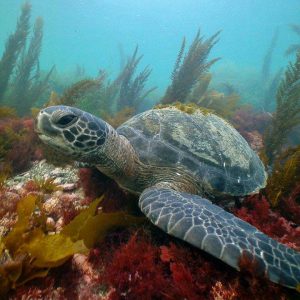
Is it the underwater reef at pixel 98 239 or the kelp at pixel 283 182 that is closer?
the underwater reef at pixel 98 239

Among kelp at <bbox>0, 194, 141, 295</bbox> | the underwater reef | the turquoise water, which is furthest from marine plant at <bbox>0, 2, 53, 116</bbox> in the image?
the turquoise water

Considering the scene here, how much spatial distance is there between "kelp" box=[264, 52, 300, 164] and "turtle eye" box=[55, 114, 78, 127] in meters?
5.04

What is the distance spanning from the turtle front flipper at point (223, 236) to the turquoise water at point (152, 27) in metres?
38.6

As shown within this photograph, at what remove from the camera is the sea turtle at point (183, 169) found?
180cm

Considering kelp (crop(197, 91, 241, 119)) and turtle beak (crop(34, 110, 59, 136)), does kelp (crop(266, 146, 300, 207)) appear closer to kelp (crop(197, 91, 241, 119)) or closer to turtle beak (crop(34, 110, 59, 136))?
turtle beak (crop(34, 110, 59, 136))

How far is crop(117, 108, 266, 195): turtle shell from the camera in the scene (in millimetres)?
3055

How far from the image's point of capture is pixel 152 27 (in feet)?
438

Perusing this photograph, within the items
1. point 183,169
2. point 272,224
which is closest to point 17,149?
point 183,169

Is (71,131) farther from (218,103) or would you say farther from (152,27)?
(152,27)

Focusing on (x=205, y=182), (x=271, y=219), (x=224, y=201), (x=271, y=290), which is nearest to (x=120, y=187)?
(x=205, y=182)

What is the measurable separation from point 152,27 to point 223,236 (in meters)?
147

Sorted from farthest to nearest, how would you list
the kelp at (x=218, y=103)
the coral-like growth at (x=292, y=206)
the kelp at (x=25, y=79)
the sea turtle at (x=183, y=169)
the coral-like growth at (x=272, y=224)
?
the kelp at (x=25, y=79) → the kelp at (x=218, y=103) → the coral-like growth at (x=292, y=206) → the coral-like growth at (x=272, y=224) → the sea turtle at (x=183, y=169)

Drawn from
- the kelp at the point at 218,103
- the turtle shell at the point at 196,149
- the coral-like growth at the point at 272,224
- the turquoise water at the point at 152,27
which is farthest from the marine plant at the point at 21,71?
the turquoise water at the point at 152,27

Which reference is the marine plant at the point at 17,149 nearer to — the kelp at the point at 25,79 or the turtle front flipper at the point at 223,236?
the turtle front flipper at the point at 223,236
